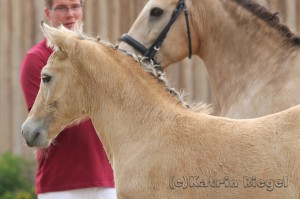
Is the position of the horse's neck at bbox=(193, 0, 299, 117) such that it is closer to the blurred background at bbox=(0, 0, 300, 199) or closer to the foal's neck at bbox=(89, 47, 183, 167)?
the foal's neck at bbox=(89, 47, 183, 167)

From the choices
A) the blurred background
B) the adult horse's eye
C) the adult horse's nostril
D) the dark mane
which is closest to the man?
the adult horse's nostril

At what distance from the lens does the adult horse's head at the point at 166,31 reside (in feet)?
18.0

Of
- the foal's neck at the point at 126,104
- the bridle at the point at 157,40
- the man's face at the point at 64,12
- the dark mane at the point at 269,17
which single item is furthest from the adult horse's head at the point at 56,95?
the dark mane at the point at 269,17

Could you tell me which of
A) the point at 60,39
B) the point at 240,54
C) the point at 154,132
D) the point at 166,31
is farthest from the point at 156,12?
the point at 154,132

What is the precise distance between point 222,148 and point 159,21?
1.88m

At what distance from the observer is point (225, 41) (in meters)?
5.51

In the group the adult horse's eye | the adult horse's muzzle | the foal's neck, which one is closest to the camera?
the foal's neck

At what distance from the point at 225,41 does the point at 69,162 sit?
1390 mm

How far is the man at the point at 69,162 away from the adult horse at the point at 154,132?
1.83ft

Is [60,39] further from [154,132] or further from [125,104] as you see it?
[154,132]

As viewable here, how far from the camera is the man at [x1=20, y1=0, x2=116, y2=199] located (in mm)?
4871

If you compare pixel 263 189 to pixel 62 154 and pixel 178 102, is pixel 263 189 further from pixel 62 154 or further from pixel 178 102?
pixel 62 154

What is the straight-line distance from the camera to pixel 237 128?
12.7 feet

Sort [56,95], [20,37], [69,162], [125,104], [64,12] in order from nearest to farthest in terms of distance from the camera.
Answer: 1. [125,104]
2. [56,95]
3. [69,162]
4. [64,12]
5. [20,37]
